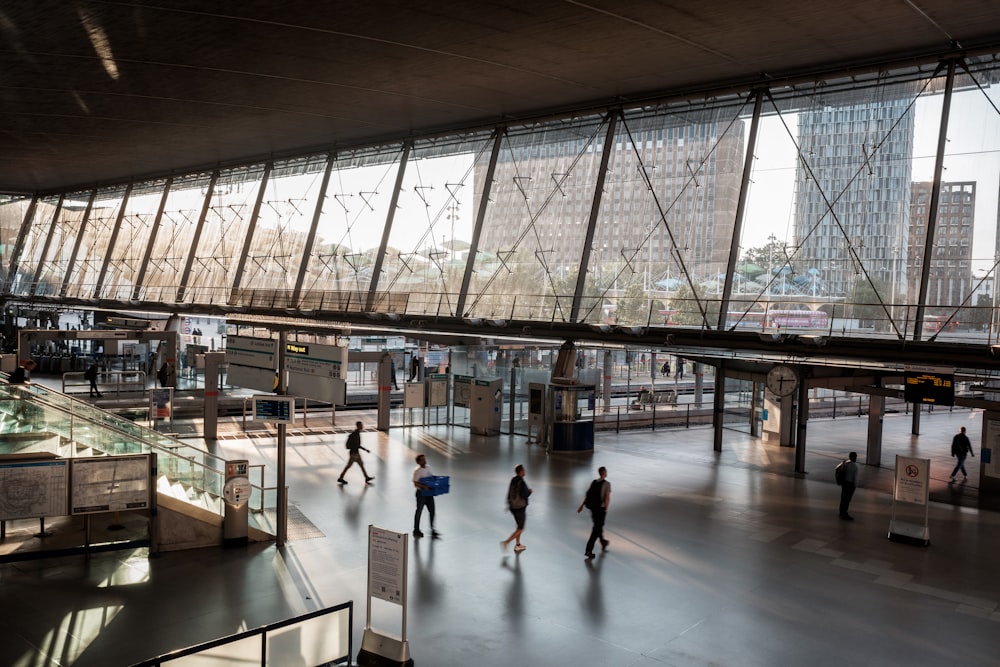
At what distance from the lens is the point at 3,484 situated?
35.4ft

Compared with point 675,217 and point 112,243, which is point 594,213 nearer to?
point 675,217

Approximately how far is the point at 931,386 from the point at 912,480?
206 cm

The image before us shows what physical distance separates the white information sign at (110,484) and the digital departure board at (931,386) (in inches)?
494

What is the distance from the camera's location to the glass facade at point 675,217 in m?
14.0

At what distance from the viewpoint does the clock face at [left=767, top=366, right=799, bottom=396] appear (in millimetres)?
18250

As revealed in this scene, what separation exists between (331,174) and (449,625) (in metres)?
19.8

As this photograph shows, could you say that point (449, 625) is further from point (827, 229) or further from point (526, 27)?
point (827, 229)

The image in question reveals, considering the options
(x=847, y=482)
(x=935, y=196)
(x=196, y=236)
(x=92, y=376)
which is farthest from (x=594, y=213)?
(x=196, y=236)

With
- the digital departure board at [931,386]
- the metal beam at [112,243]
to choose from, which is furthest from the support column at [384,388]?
the metal beam at [112,243]

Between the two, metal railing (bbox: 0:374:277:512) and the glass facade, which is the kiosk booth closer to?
the glass facade

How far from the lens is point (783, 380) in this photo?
18.5m

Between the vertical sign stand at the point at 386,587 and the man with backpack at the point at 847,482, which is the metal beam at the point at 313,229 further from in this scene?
the vertical sign stand at the point at 386,587

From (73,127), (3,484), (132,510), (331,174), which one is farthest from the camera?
(331,174)

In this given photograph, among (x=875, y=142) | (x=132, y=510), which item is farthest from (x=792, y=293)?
(x=132, y=510)
